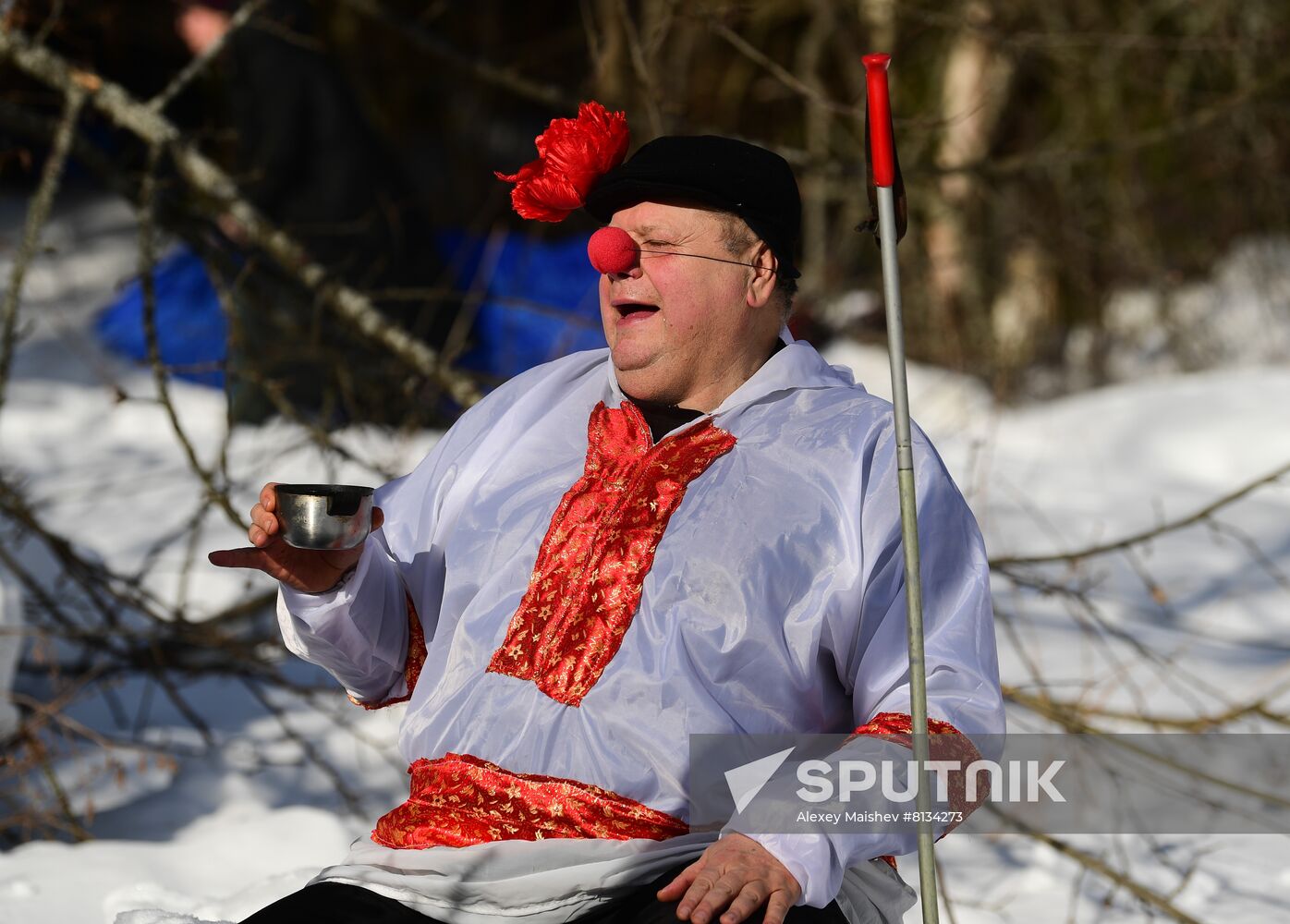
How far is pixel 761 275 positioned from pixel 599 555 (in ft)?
1.56

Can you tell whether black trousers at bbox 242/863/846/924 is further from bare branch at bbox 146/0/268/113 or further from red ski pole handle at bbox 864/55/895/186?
bare branch at bbox 146/0/268/113

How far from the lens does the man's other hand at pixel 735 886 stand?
5.32 feet

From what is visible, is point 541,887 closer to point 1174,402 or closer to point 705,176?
point 705,176

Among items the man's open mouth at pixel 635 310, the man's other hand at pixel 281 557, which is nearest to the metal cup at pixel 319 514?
the man's other hand at pixel 281 557

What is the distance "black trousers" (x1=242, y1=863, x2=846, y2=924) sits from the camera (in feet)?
5.92

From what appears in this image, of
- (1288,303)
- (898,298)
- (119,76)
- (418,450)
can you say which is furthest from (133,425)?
(1288,303)

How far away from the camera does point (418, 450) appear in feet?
18.5

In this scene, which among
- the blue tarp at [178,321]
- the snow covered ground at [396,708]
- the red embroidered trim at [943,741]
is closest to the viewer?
the red embroidered trim at [943,741]

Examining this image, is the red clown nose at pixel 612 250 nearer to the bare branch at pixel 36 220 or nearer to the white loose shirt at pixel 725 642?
the white loose shirt at pixel 725 642

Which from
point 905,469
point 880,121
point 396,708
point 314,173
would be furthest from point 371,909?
point 314,173

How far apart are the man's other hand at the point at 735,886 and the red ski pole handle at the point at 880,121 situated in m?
0.80

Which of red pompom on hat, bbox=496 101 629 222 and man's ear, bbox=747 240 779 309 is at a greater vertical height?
red pompom on hat, bbox=496 101 629 222

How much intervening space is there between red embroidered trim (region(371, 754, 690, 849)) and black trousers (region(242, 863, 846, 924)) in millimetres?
78

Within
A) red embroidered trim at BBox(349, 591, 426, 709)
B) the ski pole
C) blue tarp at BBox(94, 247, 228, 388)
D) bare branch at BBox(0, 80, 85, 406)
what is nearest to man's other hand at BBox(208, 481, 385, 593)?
red embroidered trim at BBox(349, 591, 426, 709)
